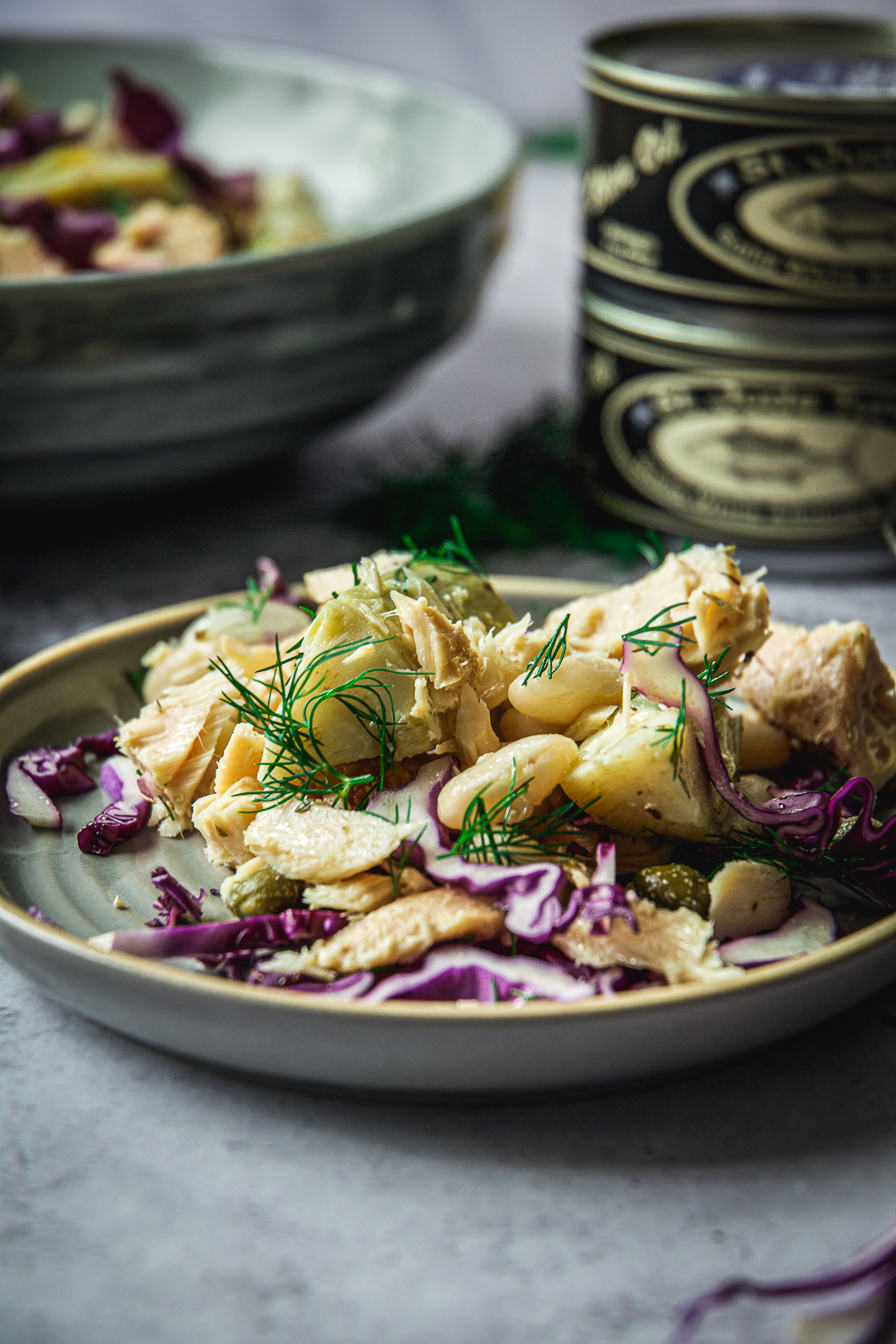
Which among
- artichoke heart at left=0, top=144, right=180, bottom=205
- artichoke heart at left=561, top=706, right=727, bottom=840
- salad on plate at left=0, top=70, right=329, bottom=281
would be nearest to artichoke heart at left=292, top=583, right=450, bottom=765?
artichoke heart at left=561, top=706, right=727, bottom=840

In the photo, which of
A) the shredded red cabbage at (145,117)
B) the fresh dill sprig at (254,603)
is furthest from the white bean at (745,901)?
the shredded red cabbage at (145,117)

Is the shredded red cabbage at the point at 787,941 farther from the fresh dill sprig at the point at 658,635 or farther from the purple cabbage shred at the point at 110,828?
the purple cabbage shred at the point at 110,828

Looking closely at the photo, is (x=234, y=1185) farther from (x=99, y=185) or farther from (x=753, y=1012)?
(x=99, y=185)

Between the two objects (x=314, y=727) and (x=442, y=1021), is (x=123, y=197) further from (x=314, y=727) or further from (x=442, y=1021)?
(x=442, y=1021)

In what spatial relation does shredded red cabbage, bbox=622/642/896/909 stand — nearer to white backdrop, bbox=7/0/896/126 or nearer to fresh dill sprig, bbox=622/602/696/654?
fresh dill sprig, bbox=622/602/696/654

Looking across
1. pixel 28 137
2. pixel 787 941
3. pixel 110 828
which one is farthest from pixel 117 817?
pixel 28 137

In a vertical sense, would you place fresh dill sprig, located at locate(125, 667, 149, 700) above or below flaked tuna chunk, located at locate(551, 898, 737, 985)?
below

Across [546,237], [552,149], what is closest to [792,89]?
[546,237]
